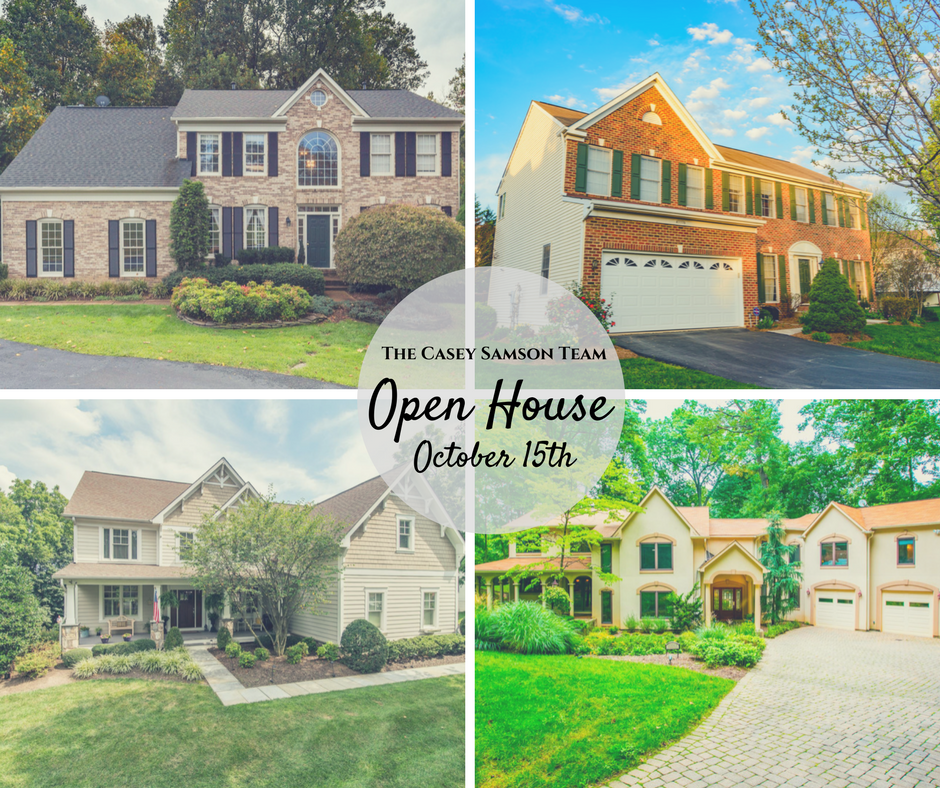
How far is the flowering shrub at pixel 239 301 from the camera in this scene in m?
6.72

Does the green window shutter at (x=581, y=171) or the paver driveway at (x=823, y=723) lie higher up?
the green window shutter at (x=581, y=171)

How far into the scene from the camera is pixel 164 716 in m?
5.09

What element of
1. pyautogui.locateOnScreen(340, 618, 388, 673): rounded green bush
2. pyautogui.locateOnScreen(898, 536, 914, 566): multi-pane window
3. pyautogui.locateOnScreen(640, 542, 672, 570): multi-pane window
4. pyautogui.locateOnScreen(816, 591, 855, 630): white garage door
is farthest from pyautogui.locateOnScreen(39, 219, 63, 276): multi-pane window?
pyautogui.locateOnScreen(898, 536, 914, 566): multi-pane window

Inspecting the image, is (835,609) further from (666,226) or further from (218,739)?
(218,739)

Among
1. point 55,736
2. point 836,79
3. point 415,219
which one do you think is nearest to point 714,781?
point 55,736

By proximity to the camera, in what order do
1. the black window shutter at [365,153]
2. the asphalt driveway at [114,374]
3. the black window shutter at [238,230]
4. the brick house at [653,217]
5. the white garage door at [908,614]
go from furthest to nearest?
the black window shutter at [365,153] < the black window shutter at [238,230] < the brick house at [653,217] < the asphalt driveway at [114,374] < the white garage door at [908,614]

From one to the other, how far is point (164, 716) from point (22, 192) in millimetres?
5970

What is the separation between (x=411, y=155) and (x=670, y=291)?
414 cm

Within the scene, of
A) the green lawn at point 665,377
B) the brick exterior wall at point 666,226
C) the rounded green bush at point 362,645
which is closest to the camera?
the rounded green bush at point 362,645

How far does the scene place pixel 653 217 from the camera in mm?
6797

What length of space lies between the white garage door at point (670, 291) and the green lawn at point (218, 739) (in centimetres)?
465

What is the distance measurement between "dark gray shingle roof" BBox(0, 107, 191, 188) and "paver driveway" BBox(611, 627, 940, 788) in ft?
27.3

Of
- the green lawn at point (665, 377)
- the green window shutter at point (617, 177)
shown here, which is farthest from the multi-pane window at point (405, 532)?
the green window shutter at point (617, 177)

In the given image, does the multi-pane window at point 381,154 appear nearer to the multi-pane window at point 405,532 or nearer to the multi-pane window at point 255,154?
the multi-pane window at point 255,154
